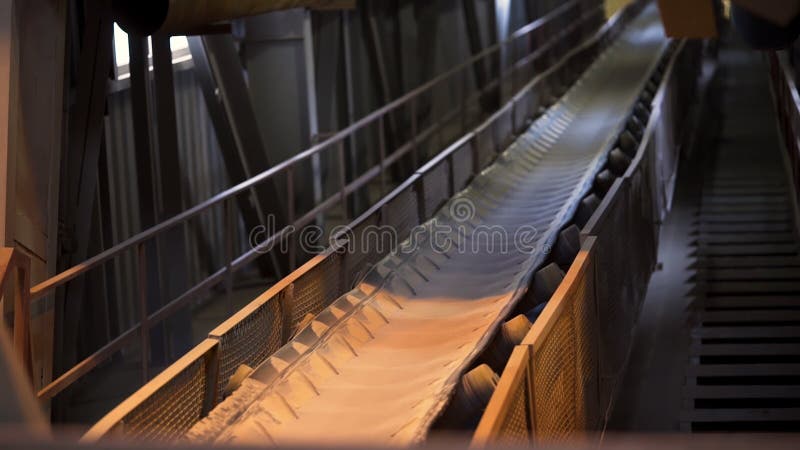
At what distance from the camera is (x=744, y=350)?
361 inches

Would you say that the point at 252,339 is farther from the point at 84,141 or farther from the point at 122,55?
the point at 122,55

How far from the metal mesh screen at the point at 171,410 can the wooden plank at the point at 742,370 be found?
210 inches

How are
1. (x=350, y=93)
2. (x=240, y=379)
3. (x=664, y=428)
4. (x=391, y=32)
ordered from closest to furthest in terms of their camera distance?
1. (x=240, y=379)
2. (x=664, y=428)
3. (x=350, y=93)
4. (x=391, y=32)

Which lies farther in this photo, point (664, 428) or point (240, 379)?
point (664, 428)

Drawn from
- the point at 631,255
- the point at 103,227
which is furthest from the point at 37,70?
the point at 631,255

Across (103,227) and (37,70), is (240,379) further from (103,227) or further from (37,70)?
(103,227)

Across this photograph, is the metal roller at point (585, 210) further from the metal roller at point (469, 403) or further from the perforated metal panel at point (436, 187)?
the metal roller at point (469, 403)

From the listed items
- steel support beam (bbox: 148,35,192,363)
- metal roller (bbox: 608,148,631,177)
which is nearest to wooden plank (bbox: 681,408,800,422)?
metal roller (bbox: 608,148,631,177)

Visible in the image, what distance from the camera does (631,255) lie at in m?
7.03

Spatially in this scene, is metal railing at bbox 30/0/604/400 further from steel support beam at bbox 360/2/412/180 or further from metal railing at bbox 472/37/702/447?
metal railing at bbox 472/37/702/447

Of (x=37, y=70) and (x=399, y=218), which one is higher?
(x=37, y=70)

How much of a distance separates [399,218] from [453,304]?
2.86 ft

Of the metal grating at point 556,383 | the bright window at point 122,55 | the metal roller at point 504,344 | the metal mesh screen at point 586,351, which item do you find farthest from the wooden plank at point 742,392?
the bright window at point 122,55

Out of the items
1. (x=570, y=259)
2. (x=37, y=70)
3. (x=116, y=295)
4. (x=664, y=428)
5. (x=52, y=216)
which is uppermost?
(x=37, y=70)
